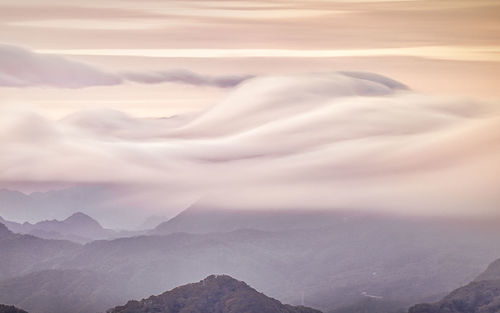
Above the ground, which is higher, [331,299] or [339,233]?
[339,233]

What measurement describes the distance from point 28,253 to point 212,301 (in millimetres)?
69220

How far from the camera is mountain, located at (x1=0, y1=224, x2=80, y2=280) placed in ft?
427

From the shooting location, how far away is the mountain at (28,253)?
427 feet

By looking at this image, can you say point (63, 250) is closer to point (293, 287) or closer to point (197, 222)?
point (197, 222)

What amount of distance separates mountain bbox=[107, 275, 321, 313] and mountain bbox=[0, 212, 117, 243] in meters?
87.2

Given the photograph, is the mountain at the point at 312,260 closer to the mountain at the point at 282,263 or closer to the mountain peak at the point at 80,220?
the mountain at the point at 282,263

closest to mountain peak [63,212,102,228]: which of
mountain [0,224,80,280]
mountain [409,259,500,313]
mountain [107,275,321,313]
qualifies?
mountain [0,224,80,280]

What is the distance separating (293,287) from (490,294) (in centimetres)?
3858

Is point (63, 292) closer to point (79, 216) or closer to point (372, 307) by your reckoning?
point (372, 307)

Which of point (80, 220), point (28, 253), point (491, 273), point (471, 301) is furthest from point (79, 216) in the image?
point (471, 301)

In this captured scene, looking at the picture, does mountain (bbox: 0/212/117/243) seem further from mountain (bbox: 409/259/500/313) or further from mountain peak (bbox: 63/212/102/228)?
mountain (bbox: 409/259/500/313)

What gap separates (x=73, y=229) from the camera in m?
164

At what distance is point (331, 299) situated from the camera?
98.8m

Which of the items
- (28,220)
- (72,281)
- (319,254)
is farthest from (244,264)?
(28,220)
